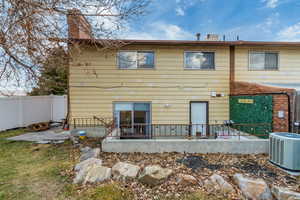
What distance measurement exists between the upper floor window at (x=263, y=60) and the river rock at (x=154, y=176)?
700 cm

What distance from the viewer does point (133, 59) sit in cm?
687

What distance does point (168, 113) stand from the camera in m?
7.00

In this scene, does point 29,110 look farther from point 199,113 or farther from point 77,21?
point 199,113

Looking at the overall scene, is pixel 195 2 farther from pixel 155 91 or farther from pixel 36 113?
pixel 36 113

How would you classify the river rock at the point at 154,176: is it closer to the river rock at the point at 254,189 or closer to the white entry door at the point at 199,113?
the river rock at the point at 254,189

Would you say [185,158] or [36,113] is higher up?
[36,113]

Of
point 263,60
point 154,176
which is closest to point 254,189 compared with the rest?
point 154,176

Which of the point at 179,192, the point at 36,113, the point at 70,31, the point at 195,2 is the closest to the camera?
A: the point at 179,192

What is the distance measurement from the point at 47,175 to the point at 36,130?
567cm

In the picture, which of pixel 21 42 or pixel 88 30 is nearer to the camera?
pixel 21 42

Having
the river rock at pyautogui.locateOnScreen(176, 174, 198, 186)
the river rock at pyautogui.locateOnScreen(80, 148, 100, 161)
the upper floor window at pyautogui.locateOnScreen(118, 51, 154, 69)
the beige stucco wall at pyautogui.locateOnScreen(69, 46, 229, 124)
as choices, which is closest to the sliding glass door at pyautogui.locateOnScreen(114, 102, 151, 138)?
the beige stucco wall at pyautogui.locateOnScreen(69, 46, 229, 124)

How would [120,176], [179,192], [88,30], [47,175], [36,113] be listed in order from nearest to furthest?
1. [179,192]
2. [120,176]
3. [47,175]
4. [88,30]
5. [36,113]

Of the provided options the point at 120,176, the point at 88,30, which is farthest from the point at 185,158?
the point at 88,30

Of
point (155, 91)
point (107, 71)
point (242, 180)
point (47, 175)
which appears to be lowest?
point (47, 175)
